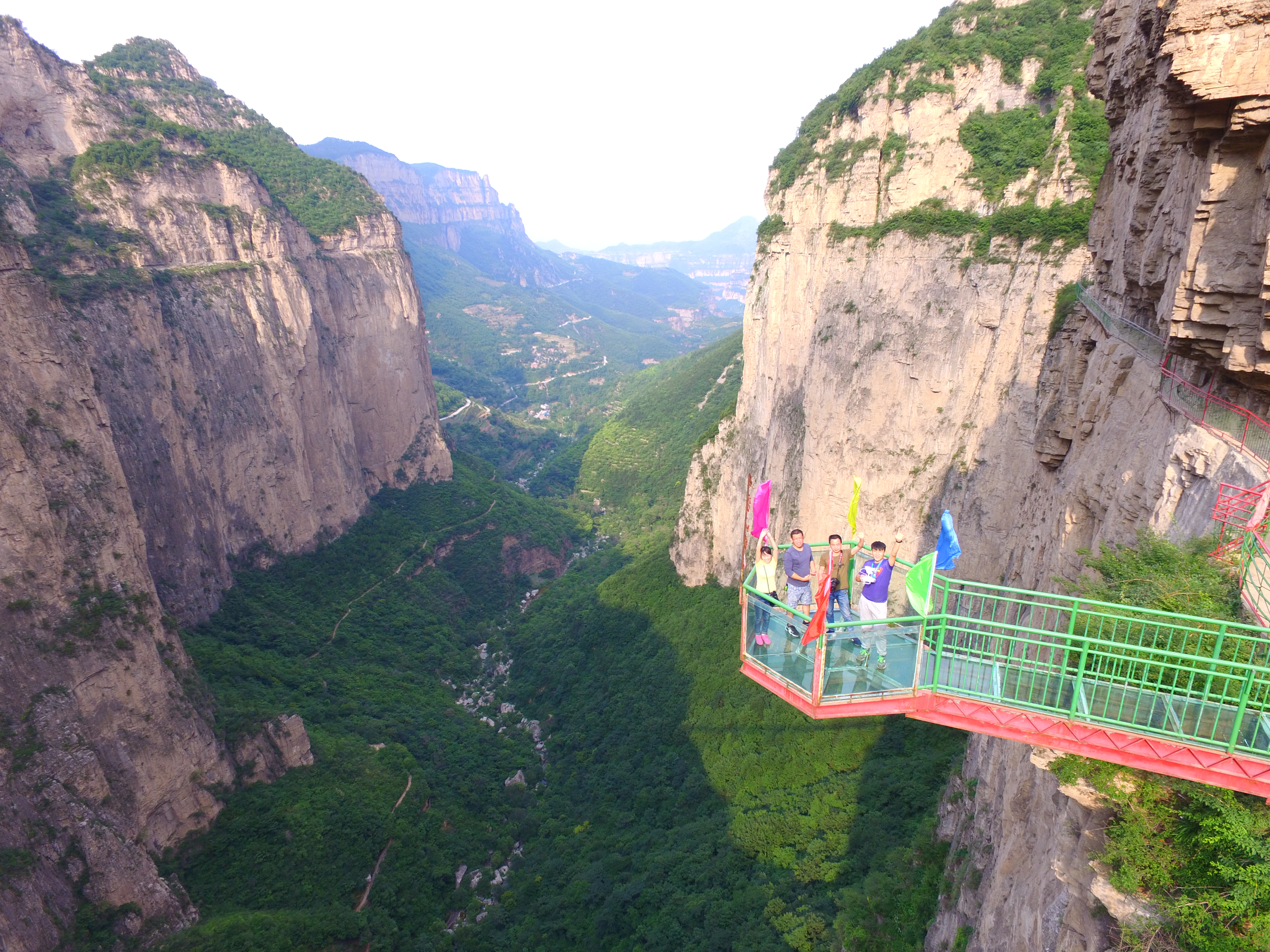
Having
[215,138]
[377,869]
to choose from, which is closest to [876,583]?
[377,869]

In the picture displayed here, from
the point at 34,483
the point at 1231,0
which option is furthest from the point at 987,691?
the point at 34,483

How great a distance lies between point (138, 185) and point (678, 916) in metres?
46.7

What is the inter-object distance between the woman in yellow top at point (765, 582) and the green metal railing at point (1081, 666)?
52 millimetres

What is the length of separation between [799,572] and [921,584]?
9.73ft

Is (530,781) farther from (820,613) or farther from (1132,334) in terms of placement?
(1132,334)

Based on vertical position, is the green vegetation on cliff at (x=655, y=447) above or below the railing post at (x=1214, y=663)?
below

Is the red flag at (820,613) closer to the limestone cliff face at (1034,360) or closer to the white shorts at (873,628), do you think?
the white shorts at (873,628)

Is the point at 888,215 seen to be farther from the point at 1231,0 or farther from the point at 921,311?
the point at 1231,0

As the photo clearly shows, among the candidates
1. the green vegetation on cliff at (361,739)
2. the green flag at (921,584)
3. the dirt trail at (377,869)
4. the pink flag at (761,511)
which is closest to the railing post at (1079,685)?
the green flag at (921,584)

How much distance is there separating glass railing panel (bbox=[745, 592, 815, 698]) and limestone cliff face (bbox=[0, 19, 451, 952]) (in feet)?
71.3

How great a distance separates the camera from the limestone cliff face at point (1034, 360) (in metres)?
9.15

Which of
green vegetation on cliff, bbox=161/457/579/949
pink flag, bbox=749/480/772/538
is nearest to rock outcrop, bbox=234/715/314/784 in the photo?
green vegetation on cliff, bbox=161/457/579/949

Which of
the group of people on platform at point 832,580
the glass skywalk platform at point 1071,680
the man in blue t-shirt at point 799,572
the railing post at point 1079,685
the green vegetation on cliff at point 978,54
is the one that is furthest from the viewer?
the green vegetation on cliff at point 978,54

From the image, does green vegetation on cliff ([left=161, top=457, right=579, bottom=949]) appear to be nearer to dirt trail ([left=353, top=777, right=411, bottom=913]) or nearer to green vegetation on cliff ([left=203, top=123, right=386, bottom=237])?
dirt trail ([left=353, top=777, right=411, bottom=913])
